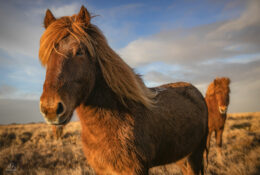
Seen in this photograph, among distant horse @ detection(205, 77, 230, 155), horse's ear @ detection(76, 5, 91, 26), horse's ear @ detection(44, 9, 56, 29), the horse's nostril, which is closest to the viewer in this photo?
the horse's nostril

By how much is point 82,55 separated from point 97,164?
1.28 metres

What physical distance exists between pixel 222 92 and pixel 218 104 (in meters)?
0.55

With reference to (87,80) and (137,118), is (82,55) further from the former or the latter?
(137,118)

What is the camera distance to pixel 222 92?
706cm

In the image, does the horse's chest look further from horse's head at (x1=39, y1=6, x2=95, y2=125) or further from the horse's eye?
the horse's eye

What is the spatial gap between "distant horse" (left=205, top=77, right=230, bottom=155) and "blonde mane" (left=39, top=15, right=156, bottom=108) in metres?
5.66

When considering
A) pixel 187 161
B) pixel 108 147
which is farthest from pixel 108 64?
pixel 187 161

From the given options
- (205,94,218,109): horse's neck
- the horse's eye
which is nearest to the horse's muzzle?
(205,94,218,109): horse's neck

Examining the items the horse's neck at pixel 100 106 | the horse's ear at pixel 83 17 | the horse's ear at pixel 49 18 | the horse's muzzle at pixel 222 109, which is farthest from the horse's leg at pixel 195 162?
the horse's muzzle at pixel 222 109

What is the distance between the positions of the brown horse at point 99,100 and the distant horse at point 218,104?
17.5ft

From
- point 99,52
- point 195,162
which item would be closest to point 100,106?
point 99,52

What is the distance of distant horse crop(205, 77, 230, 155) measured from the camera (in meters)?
6.78

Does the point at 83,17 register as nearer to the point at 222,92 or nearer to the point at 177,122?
the point at 177,122

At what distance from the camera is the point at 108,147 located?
1852mm
